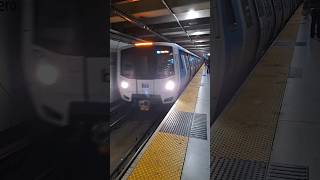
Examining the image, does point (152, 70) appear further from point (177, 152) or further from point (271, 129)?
point (271, 129)

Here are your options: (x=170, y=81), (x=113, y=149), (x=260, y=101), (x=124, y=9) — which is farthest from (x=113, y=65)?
(x=260, y=101)

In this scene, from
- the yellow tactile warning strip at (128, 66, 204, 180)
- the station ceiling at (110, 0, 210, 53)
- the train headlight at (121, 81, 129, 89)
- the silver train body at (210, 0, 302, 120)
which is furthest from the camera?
the train headlight at (121, 81, 129, 89)

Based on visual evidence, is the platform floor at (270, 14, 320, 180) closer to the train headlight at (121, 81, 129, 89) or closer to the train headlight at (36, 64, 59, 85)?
the train headlight at (36, 64, 59, 85)

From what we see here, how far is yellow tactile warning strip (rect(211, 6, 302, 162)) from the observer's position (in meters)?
2.12

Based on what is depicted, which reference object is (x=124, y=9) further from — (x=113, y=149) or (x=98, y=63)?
(x=98, y=63)

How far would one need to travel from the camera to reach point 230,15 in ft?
11.3

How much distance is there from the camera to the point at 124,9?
15.4 feet

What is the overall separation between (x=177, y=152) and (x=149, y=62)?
3.45m

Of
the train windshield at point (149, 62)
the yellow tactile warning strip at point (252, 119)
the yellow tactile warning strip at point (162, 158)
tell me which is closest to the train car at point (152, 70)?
the train windshield at point (149, 62)

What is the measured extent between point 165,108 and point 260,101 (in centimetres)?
403

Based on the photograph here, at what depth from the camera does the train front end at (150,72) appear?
6.16 meters

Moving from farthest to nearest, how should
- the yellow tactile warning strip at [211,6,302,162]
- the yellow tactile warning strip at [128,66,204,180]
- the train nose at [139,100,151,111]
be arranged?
1. the train nose at [139,100,151,111]
2. the yellow tactile warning strip at [128,66,204,180]
3. the yellow tactile warning strip at [211,6,302,162]

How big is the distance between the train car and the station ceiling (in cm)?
45

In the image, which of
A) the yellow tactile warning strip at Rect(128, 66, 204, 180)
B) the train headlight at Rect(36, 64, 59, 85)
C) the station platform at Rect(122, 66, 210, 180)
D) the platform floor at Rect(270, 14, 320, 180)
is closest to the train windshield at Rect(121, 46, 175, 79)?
the station platform at Rect(122, 66, 210, 180)
